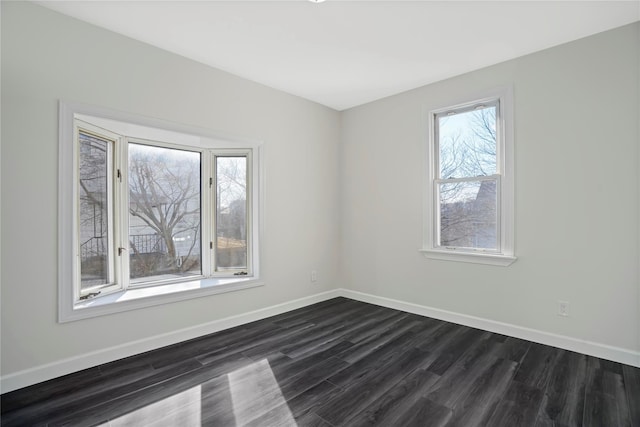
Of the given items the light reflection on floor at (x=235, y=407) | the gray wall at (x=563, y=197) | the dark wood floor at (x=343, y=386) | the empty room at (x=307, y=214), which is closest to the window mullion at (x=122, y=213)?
the empty room at (x=307, y=214)

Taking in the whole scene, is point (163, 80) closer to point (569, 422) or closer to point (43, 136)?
point (43, 136)

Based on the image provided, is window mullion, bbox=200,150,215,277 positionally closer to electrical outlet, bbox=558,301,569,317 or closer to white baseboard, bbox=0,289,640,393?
white baseboard, bbox=0,289,640,393

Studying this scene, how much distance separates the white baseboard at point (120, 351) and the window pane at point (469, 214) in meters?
2.15

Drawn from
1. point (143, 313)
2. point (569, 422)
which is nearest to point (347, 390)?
point (569, 422)

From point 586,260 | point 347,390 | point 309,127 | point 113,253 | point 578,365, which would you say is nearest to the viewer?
point 347,390

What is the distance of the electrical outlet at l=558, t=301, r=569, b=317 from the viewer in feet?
9.08

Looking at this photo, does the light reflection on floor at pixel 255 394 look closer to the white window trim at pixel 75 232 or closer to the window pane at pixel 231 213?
the white window trim at pixel 75 232

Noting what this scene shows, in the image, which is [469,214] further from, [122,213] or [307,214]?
[122,213]

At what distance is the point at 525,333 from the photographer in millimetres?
2977

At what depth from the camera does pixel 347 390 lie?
2154 mm

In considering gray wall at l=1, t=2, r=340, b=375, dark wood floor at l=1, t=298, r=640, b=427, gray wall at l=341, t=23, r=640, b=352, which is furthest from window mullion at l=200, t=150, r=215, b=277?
gray wall at l=341, t=23, r=640, b=352

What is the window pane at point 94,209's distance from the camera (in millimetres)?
2791

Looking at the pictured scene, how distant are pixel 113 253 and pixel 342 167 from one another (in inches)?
119

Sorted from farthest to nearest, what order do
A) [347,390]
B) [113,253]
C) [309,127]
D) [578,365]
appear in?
[309,127] → [113,253] → [578,365] → [347,390]
